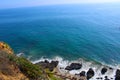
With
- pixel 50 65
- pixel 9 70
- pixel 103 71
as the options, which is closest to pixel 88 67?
pixel 103 71

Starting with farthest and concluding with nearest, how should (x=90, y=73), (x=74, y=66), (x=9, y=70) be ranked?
(x=74, y=66)
(x=90, y=73)
(x=9, y=70)

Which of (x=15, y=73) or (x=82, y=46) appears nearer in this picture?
(x=15, y=73)

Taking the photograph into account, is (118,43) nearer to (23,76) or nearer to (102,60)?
(102,60)

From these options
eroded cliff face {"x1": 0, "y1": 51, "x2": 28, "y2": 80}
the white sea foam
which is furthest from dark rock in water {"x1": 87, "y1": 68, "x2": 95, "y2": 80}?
eroded cliff face {"x1": 0, "y1": 51, "x2": 28, "y2": 80}

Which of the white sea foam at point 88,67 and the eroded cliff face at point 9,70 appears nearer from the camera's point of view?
the eroded cliff face at point 9,70

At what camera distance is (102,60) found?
74.2 meters

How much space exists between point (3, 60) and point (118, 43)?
72.8 meters

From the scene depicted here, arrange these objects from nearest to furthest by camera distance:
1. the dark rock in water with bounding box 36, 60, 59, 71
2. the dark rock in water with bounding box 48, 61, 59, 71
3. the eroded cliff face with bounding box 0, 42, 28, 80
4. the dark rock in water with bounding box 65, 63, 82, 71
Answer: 1. the eroded cliff face with bounding box 0, 42, 28, 80
2. the dark rock in water with bounding box 36, 60, 59, 71
3. the dark rock in water with bounding box 48, 61, 59, 71
4. the dark rock in water with bounding box 65, 63, 82, 71

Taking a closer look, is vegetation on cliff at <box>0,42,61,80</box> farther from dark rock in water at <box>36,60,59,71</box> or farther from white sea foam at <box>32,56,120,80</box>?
white sea foam at <box>32,56,120,80</box>

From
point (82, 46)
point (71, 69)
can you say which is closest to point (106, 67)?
point (71, 69)

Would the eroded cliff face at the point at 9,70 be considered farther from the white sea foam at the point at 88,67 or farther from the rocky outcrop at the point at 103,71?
the rocky outcrop at the point at 103,71

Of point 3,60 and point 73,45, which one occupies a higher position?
point 3,60

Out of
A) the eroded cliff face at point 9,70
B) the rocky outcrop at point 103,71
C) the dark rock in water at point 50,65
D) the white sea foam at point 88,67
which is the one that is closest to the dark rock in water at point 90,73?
the white sea foam at point 88,67

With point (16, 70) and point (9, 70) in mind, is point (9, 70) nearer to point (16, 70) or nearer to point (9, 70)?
point (9, 70)
